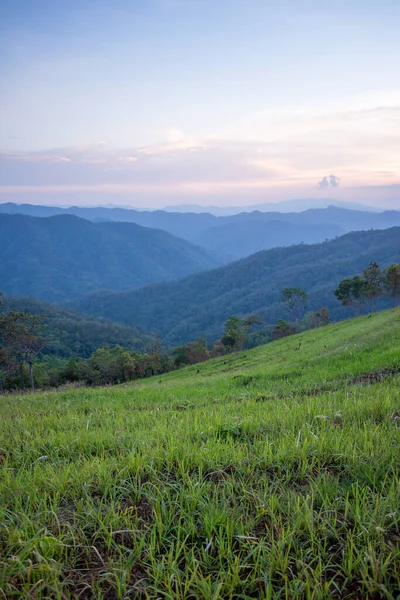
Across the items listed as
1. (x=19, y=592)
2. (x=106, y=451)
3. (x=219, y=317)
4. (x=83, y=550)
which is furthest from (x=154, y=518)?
(x=219, y=317)

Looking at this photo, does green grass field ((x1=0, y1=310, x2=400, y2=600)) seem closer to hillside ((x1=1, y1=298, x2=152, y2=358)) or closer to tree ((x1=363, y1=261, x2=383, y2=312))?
tree ((x1=363, y1=261, x2=383, y2=312))

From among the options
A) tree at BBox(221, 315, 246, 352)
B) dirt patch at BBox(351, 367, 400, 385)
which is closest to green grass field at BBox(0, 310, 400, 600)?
dirt patch at BBox(351, 367, 400, 385)

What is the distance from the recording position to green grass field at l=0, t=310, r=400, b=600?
2320 millimetres

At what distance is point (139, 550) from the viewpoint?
2.58 meters

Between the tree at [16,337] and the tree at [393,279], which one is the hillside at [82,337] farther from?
the tree at [393,279]

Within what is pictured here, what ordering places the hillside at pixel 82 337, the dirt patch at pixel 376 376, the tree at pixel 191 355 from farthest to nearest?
the hillside at pixel 82 337
the tree at pixel 191 355
the dirt patch at pixel 376 376

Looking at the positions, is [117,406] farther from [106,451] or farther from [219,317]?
[219,317]

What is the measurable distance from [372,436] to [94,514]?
3.06m

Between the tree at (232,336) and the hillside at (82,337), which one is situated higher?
the tree at (232,336)

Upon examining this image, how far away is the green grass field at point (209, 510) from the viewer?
2.32 m

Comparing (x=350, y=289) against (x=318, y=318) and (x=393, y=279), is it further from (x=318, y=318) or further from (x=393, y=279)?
(x=318, y=318)

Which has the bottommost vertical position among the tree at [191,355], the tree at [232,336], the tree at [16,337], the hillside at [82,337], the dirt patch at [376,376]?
the hillside at [82,337]

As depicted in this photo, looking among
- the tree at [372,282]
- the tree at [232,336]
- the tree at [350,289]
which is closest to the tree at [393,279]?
the tree at [372,282]

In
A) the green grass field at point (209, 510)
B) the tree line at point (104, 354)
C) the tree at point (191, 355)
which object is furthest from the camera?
the tree at point (191, 355)
